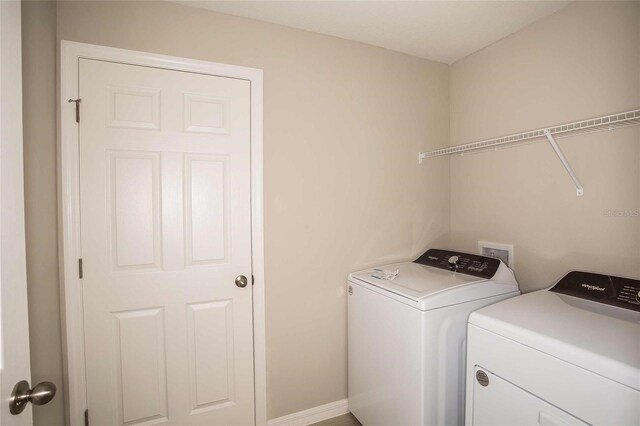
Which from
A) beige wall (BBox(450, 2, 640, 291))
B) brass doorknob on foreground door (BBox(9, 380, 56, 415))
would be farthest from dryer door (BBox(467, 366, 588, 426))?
brass doorknob on foreground door (BBox(9, 380, 56, 415))

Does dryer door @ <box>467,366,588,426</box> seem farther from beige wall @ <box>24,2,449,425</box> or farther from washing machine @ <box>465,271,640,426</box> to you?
beige wall @ <box>24,2,449,425</box>

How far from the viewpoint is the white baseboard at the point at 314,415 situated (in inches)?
71.9

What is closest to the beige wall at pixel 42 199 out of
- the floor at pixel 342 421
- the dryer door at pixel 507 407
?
the floor at pixel 342 421

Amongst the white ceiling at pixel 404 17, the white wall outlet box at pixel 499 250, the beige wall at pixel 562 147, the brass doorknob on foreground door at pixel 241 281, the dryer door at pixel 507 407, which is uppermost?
the white ceiling at pixel 404 17

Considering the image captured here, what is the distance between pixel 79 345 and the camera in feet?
4.71

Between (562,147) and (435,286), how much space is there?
1023mm

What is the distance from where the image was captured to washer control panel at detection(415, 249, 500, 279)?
1680 mm

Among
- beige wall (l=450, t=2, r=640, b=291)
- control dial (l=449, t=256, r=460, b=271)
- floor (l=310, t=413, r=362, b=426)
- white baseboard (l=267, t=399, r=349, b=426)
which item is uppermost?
beige wall (l=450, t=2, r=640, b=291)

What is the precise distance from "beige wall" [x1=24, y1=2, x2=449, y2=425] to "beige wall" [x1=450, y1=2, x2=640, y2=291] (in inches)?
13.7

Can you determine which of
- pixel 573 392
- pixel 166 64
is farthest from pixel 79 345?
pixel 573 392

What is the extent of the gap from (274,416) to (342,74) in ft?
6.89

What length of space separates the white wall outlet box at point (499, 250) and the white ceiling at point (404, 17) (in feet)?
4.23

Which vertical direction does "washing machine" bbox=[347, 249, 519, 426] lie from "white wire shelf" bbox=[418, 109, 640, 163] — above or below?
below

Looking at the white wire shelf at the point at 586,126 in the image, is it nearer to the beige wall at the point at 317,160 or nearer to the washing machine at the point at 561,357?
the beige wall at the point at 317,160
